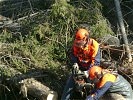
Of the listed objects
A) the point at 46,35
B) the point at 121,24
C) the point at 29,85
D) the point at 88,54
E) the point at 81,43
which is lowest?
the point at 29,85

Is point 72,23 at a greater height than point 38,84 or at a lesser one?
greater

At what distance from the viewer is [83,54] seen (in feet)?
27.6

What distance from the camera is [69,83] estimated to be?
27.3 ft

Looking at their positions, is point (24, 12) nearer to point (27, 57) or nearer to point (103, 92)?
point (27, 57)

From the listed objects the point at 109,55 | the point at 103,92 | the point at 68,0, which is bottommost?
the point at 103,92

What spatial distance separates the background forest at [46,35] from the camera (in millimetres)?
8977

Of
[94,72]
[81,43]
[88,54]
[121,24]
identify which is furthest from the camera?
[121,24]

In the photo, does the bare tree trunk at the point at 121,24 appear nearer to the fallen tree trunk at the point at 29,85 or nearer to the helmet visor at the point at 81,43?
the helmet visor at the point at 81,43

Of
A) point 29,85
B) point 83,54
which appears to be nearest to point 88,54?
point 83,54

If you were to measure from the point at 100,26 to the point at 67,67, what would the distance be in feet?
3.89

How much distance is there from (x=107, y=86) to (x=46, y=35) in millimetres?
2595

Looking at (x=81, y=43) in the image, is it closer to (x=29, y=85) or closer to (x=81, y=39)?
(x=81, y=39)

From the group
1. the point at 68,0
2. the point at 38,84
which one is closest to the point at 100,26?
the point at 68,0

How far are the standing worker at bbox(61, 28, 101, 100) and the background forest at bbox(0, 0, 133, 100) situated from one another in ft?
1.45
